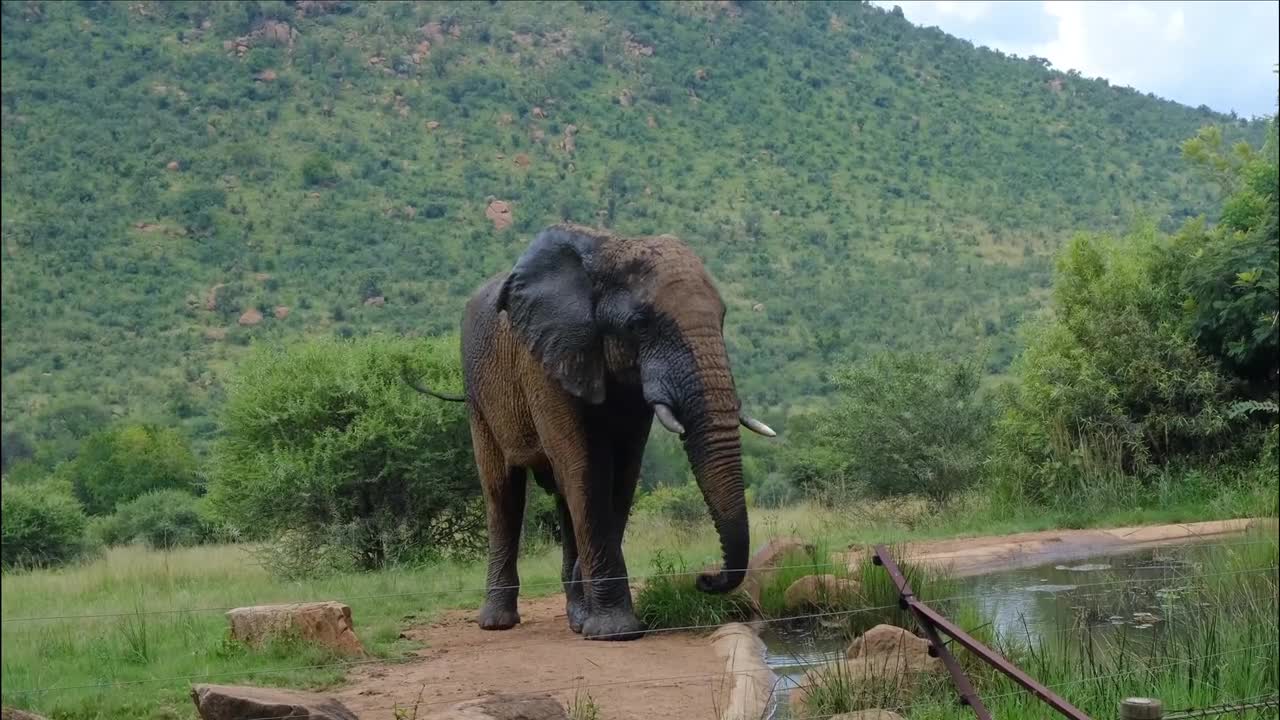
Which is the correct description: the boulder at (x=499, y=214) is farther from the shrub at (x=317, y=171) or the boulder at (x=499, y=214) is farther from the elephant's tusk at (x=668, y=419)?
the elephant's tusk at (x=668, y=419)

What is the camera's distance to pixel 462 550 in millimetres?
17906

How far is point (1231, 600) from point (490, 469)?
5.52 m

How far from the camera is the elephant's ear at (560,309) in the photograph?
9.54m

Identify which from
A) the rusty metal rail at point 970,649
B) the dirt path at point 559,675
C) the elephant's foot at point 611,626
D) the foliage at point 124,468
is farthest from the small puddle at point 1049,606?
the foliage at point 124,468

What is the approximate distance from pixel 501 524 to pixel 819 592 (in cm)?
257

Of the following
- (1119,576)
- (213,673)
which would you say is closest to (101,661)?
(213,673)

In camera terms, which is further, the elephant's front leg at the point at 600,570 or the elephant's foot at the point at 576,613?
the elephant's foot at the point at 576,613

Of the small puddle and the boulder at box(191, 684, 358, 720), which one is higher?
the boulder at box(191, 684, 358, 720)

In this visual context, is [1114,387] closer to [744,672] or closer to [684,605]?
[684,605]

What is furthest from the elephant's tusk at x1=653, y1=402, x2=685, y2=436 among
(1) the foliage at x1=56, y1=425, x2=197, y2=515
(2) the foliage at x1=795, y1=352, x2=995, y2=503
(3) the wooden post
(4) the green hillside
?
(4) the green hillside

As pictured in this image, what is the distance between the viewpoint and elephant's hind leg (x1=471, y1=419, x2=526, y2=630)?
10781 mm

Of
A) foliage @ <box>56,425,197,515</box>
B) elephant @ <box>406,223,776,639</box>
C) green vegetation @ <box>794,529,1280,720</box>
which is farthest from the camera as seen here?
foliage @ <box>56,425,197,515</box>

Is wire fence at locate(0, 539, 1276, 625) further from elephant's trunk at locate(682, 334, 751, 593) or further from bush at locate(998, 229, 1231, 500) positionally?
bush at locate(998, 229, 1231, 500)

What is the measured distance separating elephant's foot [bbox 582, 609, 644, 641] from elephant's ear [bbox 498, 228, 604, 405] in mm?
1502
